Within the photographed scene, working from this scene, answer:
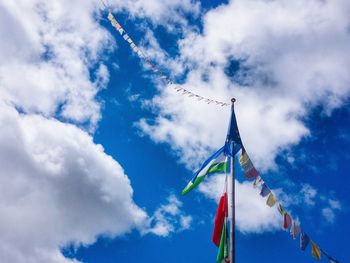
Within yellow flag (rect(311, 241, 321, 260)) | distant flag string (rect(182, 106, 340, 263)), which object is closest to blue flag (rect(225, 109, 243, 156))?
distant flag string (rect(182, 106, 340, 263))

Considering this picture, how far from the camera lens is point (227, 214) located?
53.2ft

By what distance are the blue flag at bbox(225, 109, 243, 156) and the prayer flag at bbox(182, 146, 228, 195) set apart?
388mm

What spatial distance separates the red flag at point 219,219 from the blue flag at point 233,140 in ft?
7.66

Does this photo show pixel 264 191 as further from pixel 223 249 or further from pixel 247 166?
pixel 223 249

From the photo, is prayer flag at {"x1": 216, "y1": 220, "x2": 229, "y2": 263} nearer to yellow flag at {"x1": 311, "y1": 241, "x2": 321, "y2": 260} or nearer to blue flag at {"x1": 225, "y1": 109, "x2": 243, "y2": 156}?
blue flag at {"x1": 225, "y1": 109, "x2": 243, "y2": 156}

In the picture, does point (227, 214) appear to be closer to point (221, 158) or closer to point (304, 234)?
point (221, 158)

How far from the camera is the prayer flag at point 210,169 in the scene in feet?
58.1

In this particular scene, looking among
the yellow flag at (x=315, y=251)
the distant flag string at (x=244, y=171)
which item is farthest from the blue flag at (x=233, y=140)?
the yellow flag at (x=315, y=251)

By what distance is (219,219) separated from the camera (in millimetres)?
16219

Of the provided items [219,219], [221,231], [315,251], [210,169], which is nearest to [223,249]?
[221,231]

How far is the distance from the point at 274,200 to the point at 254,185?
4.05 ft

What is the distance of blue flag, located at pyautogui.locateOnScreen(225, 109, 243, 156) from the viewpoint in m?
18.0

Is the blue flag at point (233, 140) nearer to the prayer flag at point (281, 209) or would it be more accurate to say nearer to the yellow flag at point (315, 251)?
the prayer flag at point (281, 209)

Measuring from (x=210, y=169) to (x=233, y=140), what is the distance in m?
1.83
